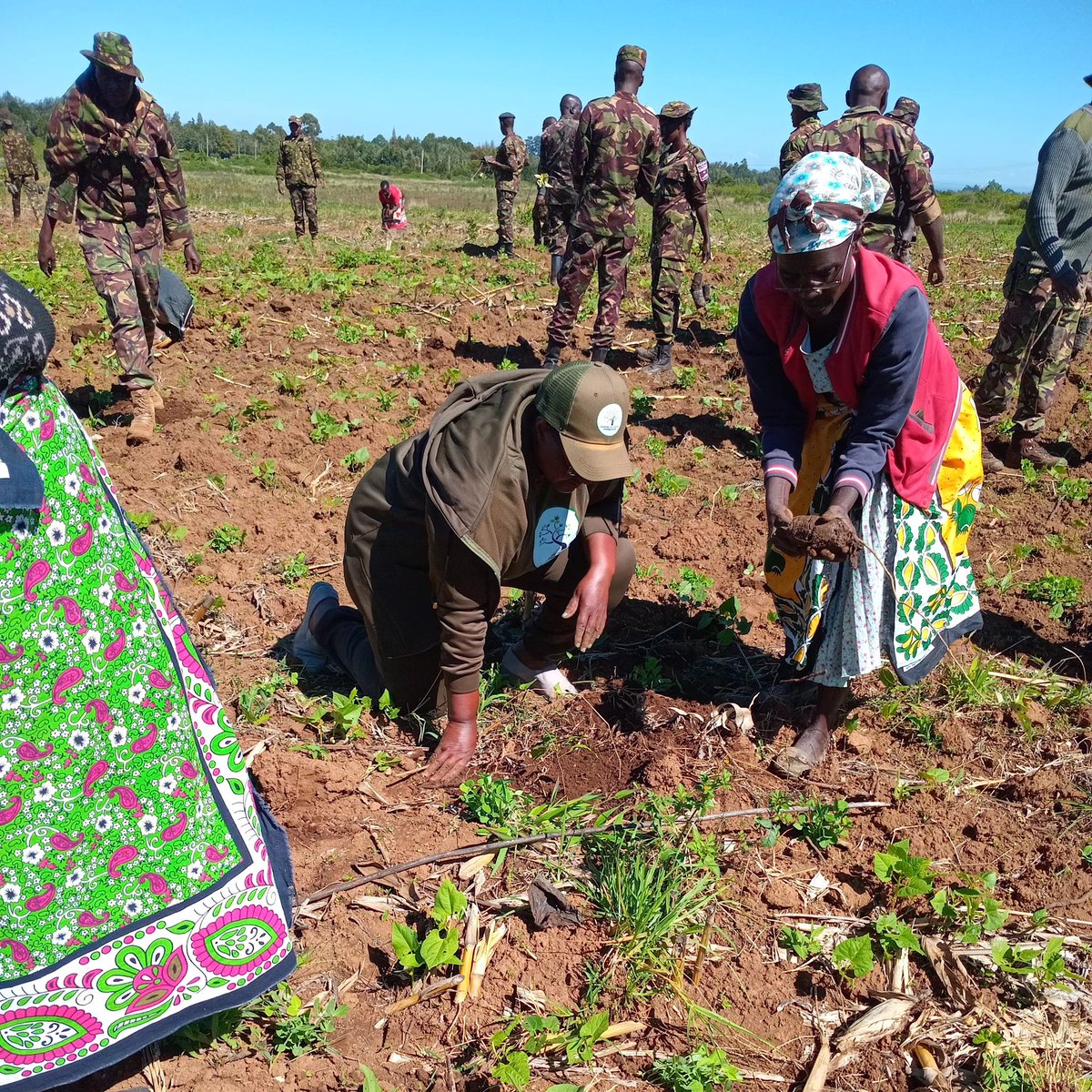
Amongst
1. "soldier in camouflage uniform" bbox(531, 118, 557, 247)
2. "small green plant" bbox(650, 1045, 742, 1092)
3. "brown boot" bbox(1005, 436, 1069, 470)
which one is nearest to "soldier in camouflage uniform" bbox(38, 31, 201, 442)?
"small green plant" bbox(650, 1045, 742, 1092)

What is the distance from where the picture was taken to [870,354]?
2752 millimetres

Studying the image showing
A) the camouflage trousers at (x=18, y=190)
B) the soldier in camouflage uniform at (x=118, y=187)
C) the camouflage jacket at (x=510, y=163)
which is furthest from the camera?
the camouflage trousers at (x=18, y=190)

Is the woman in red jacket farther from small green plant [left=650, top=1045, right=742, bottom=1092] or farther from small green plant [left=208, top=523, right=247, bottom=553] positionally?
small green plant [left=208, top=523, right=247, bottom=553]

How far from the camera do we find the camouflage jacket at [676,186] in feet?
26.2

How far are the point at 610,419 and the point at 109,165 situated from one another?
16.6ft

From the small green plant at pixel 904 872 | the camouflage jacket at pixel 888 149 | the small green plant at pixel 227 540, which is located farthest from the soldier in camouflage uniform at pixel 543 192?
the small green plant at pixel 904 872

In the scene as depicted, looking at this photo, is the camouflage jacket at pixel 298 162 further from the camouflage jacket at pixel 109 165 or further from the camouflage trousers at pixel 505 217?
the camouflage jacket at pixel 109 165

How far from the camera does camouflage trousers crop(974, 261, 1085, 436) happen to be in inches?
216

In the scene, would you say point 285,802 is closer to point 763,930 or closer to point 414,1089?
point 414,1089

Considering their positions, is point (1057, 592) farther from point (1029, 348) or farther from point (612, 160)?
point (612, 160)

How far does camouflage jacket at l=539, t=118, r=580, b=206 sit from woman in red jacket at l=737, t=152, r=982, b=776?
9.38 m

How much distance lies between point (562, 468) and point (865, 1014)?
165cm

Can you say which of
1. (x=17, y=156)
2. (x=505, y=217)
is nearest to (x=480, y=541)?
(x=505, y=217)

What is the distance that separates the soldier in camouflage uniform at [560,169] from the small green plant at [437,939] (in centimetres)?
964
